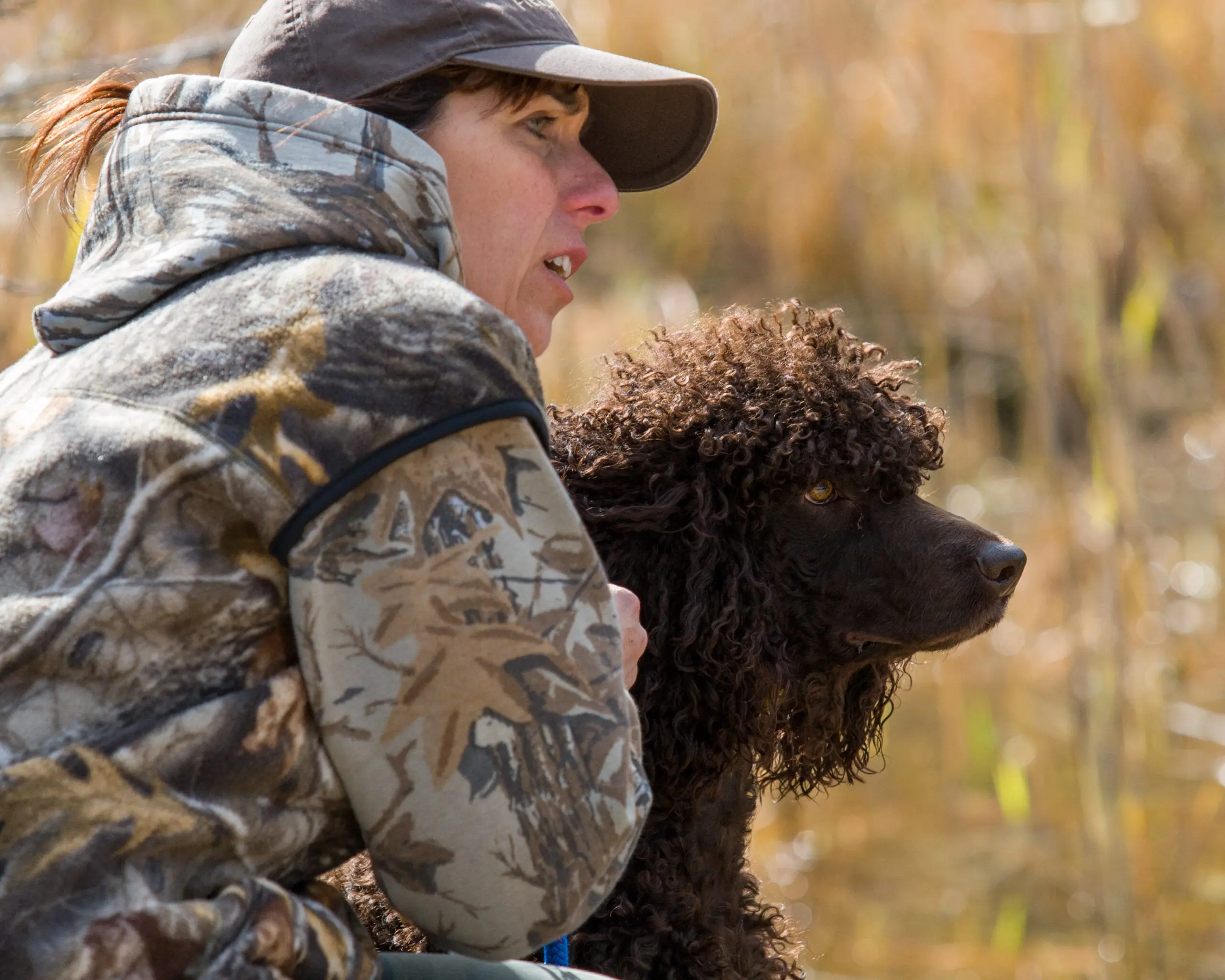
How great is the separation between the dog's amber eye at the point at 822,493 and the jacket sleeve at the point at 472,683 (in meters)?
0.70

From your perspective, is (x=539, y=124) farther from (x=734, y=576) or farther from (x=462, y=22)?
(x=734, y=576)

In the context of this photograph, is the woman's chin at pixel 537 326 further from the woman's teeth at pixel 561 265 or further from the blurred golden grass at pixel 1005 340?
the blurred golden grass at pixel 1005 340

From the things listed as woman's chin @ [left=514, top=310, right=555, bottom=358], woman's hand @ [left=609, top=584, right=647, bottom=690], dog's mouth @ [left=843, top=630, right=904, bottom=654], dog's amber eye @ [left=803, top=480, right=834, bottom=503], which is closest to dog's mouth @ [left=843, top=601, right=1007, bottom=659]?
dog's mouth @ [left=843, top=630, right=904, bottom=654]

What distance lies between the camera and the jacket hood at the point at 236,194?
52.7 inches

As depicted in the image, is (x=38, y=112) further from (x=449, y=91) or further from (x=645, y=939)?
(x=645, y=939)

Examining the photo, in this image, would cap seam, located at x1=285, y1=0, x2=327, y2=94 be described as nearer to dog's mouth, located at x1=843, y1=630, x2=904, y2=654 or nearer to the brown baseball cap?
the brown baseball cap

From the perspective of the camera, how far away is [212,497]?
4.17ft

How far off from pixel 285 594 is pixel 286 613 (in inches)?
0.8

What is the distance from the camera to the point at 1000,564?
6.40 ft

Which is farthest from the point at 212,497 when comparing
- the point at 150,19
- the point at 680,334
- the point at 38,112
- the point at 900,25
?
the point at 900,25

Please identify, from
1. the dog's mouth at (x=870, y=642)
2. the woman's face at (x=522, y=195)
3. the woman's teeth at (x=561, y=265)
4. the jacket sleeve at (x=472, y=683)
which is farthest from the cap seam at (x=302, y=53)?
the dog's mouth at (x=870, y=642)

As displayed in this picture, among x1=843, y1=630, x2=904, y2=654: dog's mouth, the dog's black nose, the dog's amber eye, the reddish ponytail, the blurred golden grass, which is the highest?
the reddish ponytail

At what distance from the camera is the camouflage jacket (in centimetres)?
124

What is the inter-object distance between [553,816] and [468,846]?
0.25 feet
